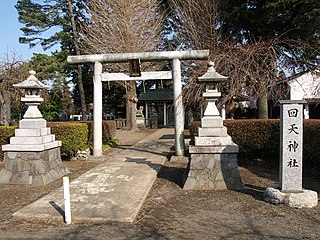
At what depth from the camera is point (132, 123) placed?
2370 centimetres

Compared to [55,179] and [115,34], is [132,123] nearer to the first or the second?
[115,34]

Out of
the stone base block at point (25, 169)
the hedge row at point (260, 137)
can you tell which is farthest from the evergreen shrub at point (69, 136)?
the hedge row at point (260, 137)

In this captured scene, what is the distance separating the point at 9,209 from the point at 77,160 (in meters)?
5.22

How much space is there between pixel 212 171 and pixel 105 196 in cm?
259

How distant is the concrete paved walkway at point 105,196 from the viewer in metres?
4.72

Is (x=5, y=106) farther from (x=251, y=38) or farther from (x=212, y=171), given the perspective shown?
(x=251, y=38)

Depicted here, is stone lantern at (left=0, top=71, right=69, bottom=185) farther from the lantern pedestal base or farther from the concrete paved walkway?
the lantern pedestal base

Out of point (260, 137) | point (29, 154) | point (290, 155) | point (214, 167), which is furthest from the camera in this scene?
point (260, 137)

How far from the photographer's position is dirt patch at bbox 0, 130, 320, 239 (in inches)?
160

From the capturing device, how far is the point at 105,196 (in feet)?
18.7

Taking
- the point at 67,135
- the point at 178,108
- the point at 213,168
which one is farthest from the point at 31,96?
the point at 213,168

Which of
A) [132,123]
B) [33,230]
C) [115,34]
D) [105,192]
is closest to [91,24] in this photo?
[115,34]

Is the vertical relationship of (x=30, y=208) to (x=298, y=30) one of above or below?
below

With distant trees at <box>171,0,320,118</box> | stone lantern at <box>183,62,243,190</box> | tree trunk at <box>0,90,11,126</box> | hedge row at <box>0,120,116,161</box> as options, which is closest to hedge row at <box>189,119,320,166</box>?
distant trees at <box>171,0,320,118</box>
